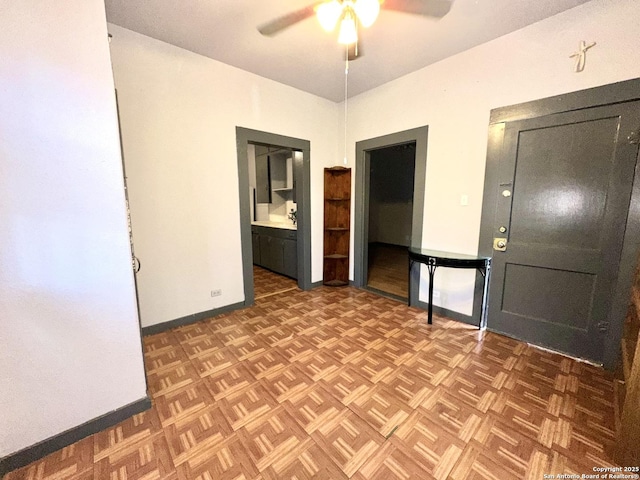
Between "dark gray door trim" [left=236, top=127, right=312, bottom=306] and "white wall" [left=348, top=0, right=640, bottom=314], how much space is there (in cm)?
105

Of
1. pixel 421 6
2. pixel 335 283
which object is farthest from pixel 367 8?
pixel 335 283

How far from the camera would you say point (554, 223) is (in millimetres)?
2127

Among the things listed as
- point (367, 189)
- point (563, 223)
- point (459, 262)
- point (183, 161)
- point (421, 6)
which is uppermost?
point (421, 6)

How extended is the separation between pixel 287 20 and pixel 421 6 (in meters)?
1.00

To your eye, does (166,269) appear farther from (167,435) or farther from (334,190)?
(334,190)

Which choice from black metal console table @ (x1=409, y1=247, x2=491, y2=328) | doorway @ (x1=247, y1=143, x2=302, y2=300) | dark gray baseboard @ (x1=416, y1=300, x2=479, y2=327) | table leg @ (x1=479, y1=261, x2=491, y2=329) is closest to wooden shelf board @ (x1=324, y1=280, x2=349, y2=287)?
doorway @ (x1=247, y1=143, x2=302, y2=300)

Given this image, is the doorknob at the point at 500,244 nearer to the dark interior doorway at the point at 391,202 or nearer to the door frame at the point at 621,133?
the door frame at the point at 621,133

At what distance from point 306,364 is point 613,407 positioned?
205 cm

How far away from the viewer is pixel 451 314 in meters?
2.83

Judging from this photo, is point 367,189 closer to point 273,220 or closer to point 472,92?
point 472,92

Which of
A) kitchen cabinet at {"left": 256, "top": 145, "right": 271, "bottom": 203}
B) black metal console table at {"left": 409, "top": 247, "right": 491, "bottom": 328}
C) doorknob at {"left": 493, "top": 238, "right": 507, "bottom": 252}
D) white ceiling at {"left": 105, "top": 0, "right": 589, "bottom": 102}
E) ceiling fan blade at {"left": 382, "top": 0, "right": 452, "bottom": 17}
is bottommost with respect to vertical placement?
black metal console table at {"left": 409, "top": 247, "right": 491, "bottom": 328}

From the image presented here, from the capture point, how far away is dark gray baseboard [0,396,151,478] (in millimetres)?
1211

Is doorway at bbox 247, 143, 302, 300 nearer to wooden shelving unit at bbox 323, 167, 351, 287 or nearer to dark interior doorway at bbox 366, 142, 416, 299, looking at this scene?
wooden shelving unit at bbox 323, 167, 351, 287

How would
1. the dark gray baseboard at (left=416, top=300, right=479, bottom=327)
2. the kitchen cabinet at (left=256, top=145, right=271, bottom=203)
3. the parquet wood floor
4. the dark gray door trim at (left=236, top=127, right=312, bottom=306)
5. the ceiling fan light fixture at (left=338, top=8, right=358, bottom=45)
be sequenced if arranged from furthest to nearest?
the kitchen cabinet at (left=256, top=145, right=271, bottom=203) < the dark gray door trim at (left=236, top=127, right=312, bottom=306) < the dark gray baseboard at (left=416, top=300, right=479, bottom=327) < the ceiling fan light fixture at (left=338, top=8, right=358, bottom=45) < the parquet wood floor
